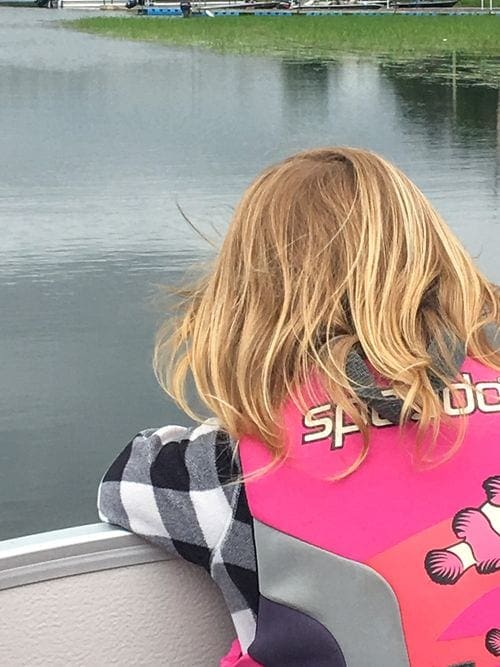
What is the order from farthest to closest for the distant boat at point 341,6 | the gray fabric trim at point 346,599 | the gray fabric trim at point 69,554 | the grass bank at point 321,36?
1. the distant boat at point 341,6
2. the grass bank at point 321,36
3. the gray fabric trim at point 69,554
4. the gray fabric trim at point 346,599

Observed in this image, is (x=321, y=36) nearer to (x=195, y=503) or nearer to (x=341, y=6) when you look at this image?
(x=341, y=6)

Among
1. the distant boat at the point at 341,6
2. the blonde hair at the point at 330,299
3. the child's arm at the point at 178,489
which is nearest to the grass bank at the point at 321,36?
the distant boat at the point at 341,6

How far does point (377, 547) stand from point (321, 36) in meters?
23.9

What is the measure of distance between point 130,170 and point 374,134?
2.34m

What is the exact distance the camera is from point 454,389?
1.01m

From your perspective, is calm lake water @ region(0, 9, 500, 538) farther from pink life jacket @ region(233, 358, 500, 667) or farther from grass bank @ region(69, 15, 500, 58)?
grass bank @ region(69, 15, 500, 58)

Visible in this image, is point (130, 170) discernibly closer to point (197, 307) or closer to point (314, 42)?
point (197, 307)

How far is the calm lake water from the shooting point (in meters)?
3.02

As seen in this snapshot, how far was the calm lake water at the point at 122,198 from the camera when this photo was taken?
119 inches

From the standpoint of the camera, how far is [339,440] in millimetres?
979

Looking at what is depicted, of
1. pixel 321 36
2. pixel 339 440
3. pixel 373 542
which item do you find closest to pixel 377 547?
pixel 373 542

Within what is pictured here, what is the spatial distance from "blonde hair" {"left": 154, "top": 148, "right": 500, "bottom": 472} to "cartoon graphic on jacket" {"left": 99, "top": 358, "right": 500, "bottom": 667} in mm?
28

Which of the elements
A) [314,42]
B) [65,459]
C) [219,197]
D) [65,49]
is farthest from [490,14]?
[65,459]

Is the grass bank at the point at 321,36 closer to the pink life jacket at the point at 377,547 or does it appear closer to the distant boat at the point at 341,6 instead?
the distant boat at the point at 341,6
